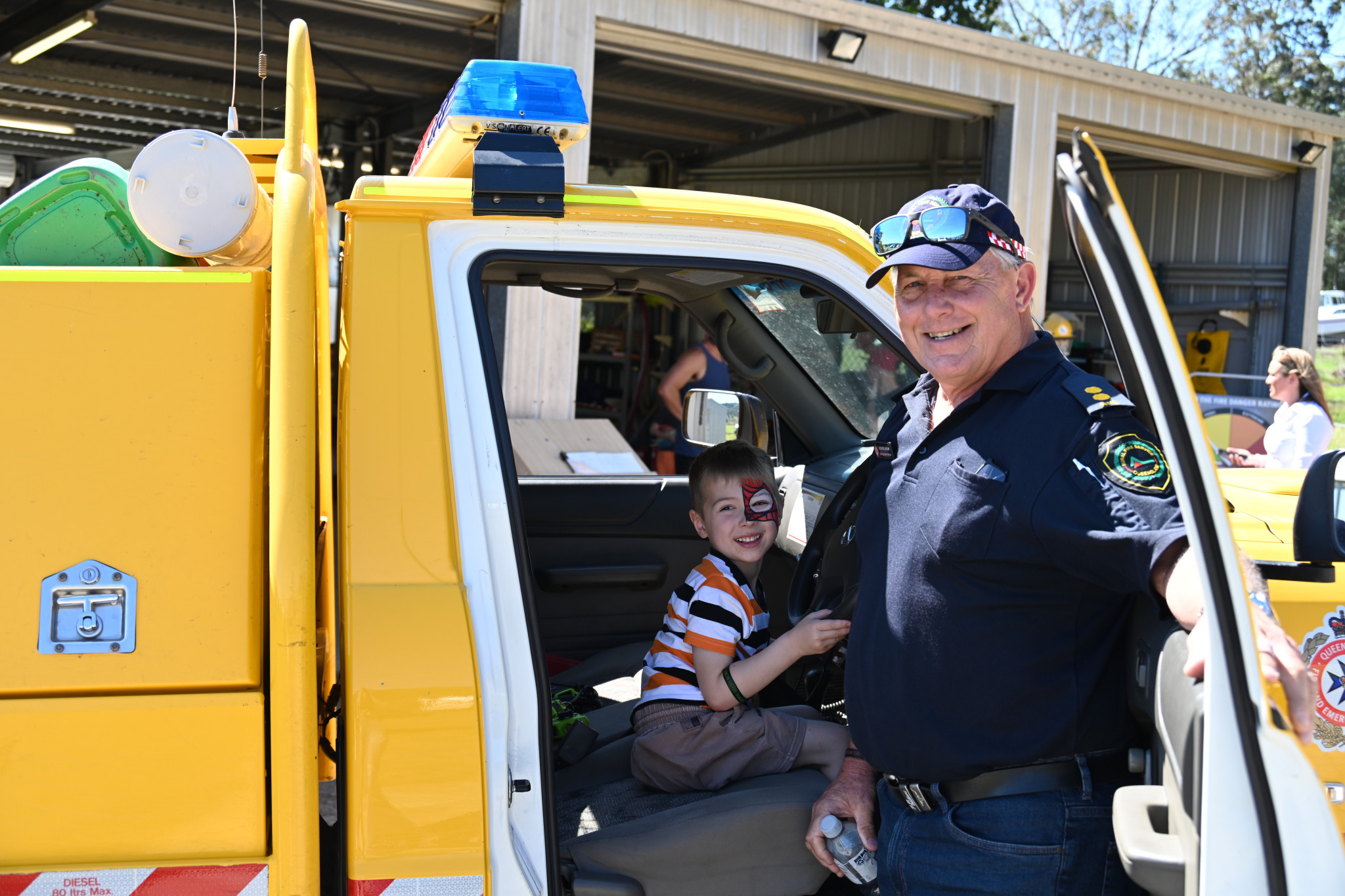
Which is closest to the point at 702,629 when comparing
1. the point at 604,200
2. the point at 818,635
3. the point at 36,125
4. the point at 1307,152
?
the point at 818,635

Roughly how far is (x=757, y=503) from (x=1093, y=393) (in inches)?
35.0

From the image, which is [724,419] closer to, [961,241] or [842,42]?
[961,241]

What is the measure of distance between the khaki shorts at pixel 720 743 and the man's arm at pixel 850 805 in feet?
0.70

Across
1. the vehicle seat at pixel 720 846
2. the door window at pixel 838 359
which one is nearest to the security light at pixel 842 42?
the door window at pixel 838 359

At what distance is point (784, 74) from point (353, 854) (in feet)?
25.7

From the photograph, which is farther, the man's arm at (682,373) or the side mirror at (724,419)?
the man's arm at (682,373)

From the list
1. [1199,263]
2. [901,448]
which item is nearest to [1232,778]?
[901,448]

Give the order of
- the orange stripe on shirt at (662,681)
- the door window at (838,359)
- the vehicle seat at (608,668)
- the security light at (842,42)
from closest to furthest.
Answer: the orange stripe on shirt at (662,681)
the door window at (838,359)
the vehicle seat at (608,668)
the security light at (842,42)

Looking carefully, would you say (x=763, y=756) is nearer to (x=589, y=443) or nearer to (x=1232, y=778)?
(x=1232, y=778)

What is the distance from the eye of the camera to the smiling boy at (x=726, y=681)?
2129 mm

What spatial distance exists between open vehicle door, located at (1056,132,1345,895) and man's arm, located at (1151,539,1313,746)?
0.03m

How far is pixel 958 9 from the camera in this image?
844 inches

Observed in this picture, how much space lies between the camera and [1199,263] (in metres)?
14.8

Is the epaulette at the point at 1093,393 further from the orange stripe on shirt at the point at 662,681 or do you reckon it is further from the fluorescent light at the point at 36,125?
the fluorescent light at the point at 36,125
